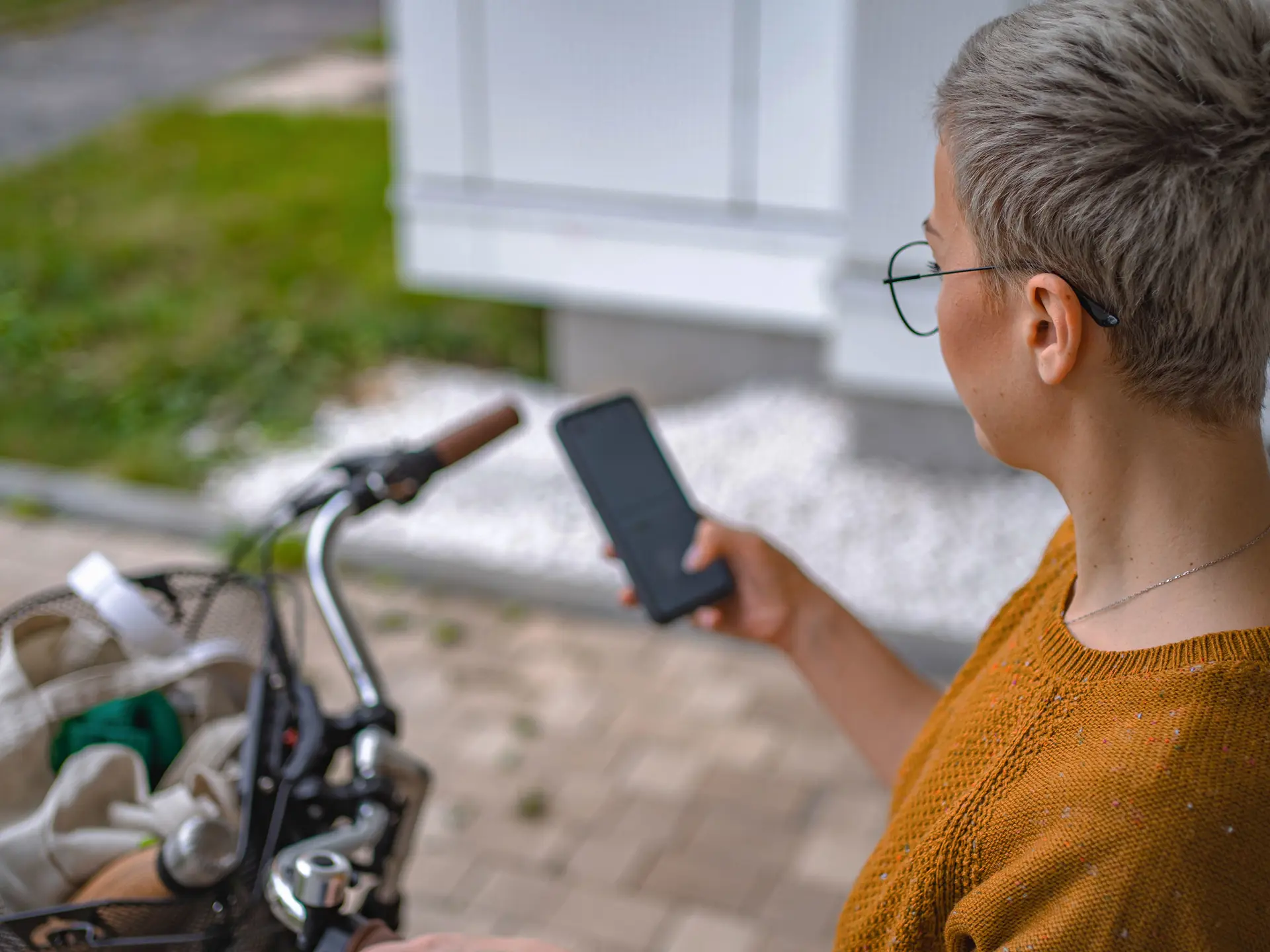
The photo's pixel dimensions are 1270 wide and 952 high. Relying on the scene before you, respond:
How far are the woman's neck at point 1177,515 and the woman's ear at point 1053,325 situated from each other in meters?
0.07

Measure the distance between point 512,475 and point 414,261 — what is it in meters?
1.00

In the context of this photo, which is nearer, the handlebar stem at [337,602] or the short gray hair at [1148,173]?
the short gray hair at [1148,173]

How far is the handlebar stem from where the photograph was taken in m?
1.53

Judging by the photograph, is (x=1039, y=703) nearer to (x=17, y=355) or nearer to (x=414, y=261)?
(x=414, y=261)

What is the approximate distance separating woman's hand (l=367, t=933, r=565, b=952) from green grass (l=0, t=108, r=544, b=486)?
369 centimetres

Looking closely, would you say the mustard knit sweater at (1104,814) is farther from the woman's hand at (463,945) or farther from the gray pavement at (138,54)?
the gray pavement at (138,54)

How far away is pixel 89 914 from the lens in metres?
1.21

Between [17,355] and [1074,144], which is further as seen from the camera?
[17,355]

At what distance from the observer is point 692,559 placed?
1649mm

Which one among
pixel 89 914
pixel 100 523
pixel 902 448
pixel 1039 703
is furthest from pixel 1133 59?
pixel 100 523

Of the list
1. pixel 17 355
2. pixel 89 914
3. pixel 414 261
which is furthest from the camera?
pixel 17 355

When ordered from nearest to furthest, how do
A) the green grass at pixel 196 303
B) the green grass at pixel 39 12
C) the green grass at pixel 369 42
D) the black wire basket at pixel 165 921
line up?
the black wire basket at pixel 165 921
the green grass at pixel 196 303
the green grass at pixel 369 42
the green grass at pixel 39 12

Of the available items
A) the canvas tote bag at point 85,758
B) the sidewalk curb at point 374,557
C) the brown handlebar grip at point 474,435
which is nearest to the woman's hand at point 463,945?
the canvas tote bag at point 85,758

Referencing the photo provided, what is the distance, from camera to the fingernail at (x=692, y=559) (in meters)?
1.64
